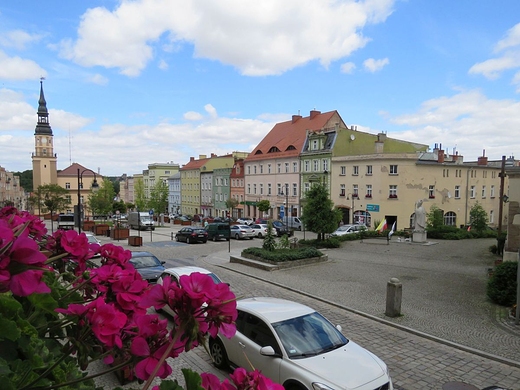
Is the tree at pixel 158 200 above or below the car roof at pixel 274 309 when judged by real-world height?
below

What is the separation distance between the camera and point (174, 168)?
105 metres

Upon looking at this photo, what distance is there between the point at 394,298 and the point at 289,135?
50893 millimetres

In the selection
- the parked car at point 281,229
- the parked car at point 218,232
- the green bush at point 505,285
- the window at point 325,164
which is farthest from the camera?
the window at point 325,164

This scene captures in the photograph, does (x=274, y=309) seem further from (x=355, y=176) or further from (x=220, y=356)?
(x=355, y=176)

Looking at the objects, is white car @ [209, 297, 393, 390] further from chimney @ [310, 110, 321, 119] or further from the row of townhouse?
chimney @ [310, 110, 321, 119]

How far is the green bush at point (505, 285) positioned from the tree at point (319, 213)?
14.9 metres

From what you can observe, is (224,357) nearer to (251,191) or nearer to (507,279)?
(507,279)

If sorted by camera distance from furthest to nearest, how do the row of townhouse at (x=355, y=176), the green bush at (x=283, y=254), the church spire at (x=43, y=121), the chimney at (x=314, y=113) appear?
the church spire at (x=43, y=121) < the chimney at (x=314, y=113) < the row of townhouse at (x=355, y=176) < the green bush at (x=283, y=254)

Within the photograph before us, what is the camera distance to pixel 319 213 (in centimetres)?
2684

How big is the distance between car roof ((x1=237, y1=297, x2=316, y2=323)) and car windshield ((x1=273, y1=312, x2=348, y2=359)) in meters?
0.12

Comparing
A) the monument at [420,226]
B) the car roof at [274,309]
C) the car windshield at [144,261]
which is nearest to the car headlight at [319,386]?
the car roof at [274,309]

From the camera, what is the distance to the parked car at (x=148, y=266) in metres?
13.7

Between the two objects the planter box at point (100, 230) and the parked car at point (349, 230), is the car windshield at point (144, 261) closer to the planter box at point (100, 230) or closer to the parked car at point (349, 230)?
the parked car at point (349, 230)

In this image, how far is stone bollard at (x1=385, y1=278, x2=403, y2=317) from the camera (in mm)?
10844
